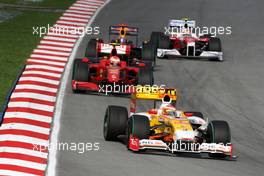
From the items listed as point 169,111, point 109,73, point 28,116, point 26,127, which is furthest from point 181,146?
point 109,73

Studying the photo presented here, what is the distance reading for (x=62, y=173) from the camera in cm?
1994

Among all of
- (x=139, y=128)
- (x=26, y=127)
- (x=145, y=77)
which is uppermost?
(x=145, y=77)

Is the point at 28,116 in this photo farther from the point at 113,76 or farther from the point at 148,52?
the point at 148,52

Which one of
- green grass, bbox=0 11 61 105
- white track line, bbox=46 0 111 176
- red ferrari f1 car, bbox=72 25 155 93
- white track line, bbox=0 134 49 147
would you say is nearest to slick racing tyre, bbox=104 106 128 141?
white track line, bbox=46 0 111 176

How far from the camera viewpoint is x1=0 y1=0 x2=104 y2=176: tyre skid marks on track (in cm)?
2125

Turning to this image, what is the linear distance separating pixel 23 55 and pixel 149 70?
22.7ft

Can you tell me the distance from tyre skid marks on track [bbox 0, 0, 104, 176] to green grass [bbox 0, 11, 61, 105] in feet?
1.14

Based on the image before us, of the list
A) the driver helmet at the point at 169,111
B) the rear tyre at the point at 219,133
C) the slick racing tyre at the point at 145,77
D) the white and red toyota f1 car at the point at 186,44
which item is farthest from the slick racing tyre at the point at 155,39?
the rear tyre at the point at 219,133

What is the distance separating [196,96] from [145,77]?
5.91 feet

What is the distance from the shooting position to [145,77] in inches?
1232

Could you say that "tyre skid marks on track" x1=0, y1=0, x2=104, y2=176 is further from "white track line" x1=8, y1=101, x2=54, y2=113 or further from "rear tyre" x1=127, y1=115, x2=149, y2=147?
"rear tyre" x1=127, y1=115, x2=149, y2=147

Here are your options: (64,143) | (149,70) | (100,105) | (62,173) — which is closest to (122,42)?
(149,70)

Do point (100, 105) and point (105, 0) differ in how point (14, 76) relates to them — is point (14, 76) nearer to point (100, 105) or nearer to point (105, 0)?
point (100, 105)

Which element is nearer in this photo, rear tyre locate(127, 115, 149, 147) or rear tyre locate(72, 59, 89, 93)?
rear tyre locate(127, 115, 149, 147)
